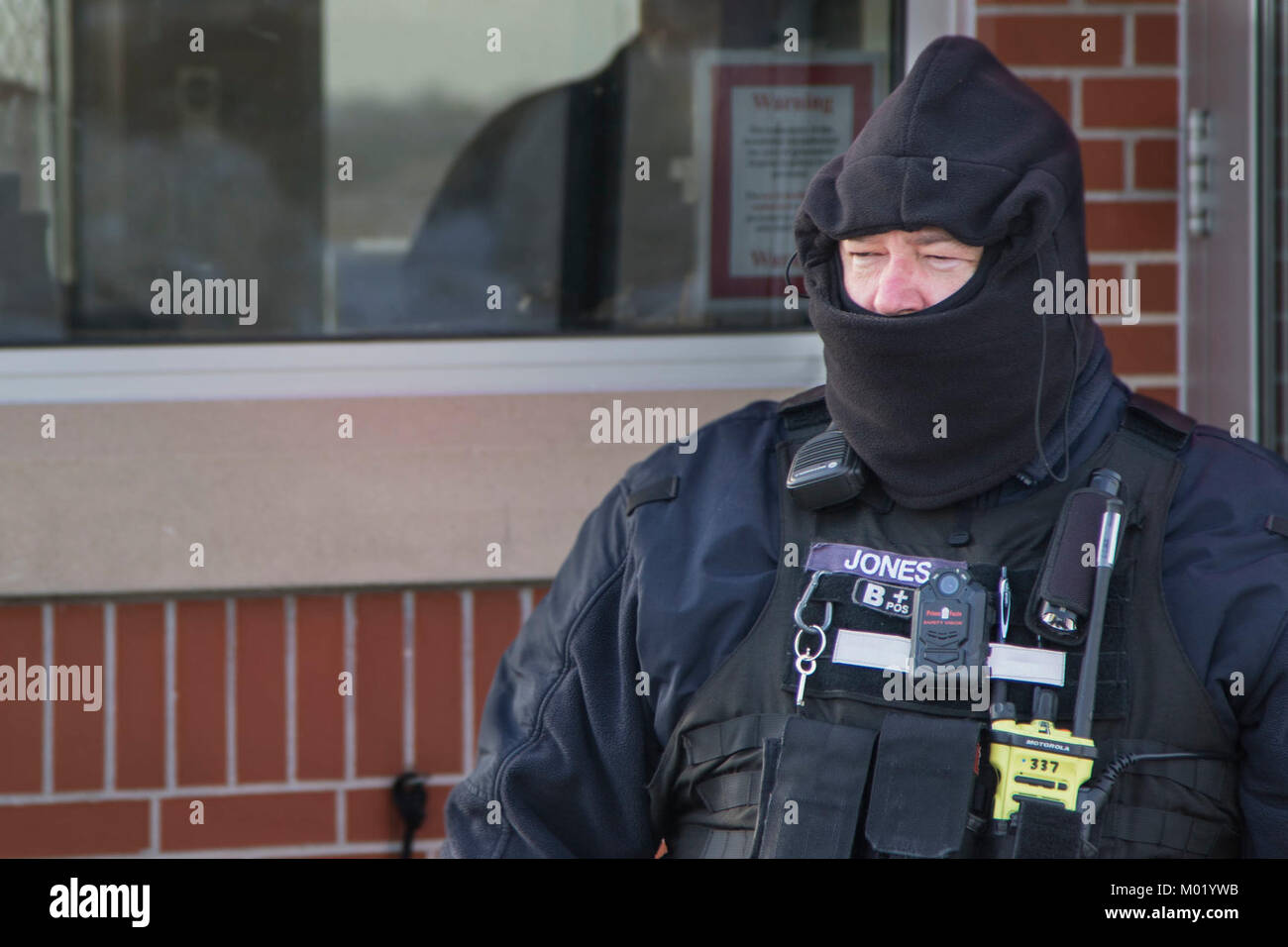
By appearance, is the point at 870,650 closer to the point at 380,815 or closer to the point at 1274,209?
the point at 380,815

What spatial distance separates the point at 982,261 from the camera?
1.77 meters

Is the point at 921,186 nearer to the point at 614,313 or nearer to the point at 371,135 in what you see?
the point at 614,313

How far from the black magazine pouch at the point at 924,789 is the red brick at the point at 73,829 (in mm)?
1633

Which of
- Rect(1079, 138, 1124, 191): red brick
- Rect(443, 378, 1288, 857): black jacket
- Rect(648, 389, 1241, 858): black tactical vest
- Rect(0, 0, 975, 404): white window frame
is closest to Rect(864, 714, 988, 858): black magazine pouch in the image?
Rect(648, 389, 1241, 858): black tactical vest

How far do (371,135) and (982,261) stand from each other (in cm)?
161

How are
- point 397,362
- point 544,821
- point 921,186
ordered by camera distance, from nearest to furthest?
point 921,186 → point 544,821 → point 397,362

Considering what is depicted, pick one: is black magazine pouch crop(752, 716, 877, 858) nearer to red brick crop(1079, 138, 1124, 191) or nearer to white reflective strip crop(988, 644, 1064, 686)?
white reflective strip crop(988, 644, 1064, 686)

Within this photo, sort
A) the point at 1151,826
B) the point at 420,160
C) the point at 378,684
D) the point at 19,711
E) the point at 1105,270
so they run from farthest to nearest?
the point at 420,160 < the point at 1105,270 < the point at 378,684 < the point at 19,711 < the point at 1151,826

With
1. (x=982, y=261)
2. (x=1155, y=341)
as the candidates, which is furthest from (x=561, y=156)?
(x=982, y=261)

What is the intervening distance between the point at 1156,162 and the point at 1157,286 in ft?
0.80

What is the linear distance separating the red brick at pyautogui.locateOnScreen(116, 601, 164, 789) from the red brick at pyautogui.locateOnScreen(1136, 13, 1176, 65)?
86.1 inches

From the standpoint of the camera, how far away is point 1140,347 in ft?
9.58
